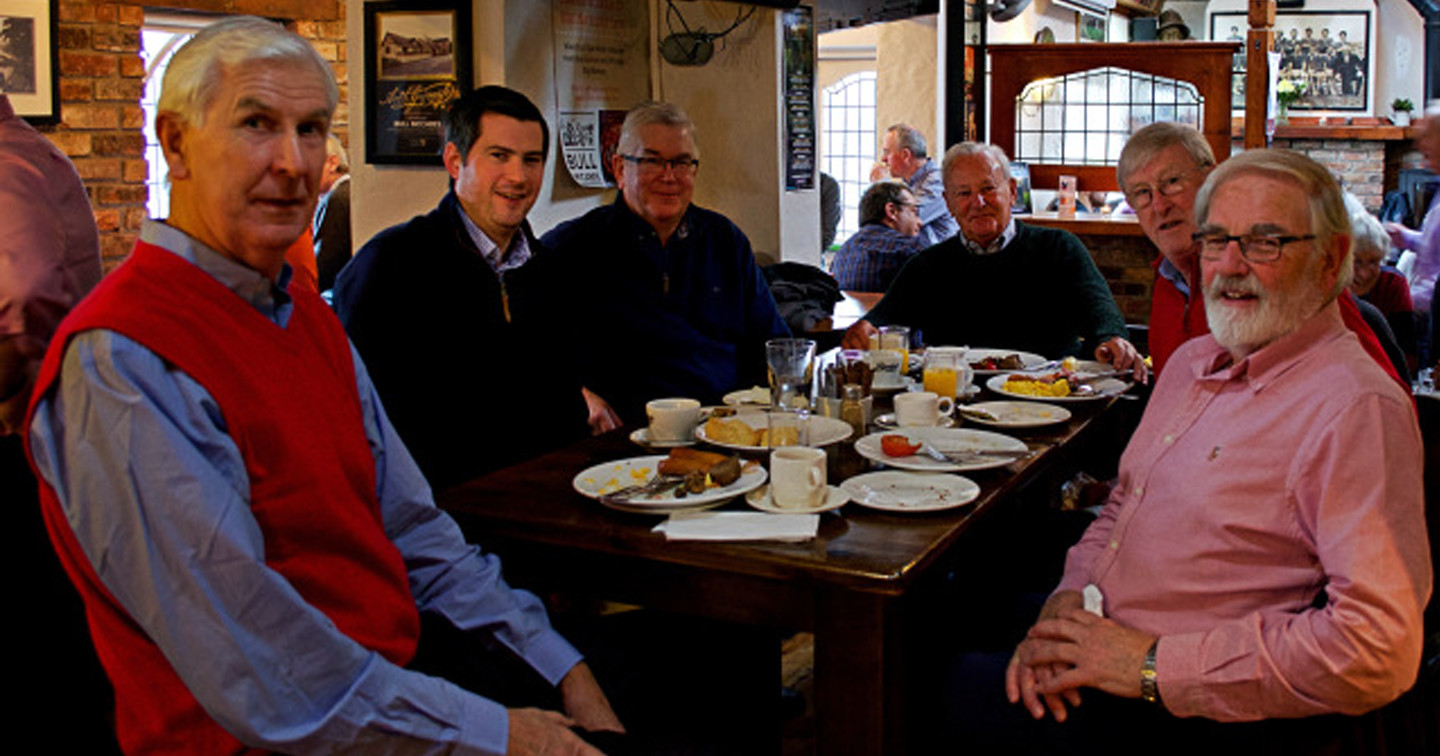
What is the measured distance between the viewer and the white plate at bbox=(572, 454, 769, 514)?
1.91 metres

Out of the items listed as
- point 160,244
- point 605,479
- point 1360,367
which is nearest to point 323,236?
point 605,479

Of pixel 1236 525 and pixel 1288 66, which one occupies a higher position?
pixel 1288 66

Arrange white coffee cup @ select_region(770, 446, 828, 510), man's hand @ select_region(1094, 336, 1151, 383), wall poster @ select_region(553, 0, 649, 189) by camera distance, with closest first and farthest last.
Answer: white coffee cup @ select_region(770, 446, 828, 510)
man's hand @ select_region(1094, 336, 1151, 383)
wall poster @ select_region(553, 0, 649, 189)

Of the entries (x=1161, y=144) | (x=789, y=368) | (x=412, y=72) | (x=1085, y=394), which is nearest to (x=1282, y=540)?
(x=789, y=368)

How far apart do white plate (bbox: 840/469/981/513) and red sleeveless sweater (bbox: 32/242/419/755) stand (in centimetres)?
76

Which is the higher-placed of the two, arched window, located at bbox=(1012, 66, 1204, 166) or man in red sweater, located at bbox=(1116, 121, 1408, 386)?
arched window, located at bbox=(1012, 66, 1204, 166)

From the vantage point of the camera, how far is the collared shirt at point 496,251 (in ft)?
9.10

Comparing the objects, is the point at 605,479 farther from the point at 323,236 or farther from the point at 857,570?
the point at 323,236

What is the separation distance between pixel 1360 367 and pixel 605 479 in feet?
3.67

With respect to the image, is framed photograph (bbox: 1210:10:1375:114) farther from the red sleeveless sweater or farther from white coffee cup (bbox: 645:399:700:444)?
the red sleeveless sweater

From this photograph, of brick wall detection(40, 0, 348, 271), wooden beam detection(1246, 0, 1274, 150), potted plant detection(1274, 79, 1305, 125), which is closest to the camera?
brick wall detection(40, 0, 348, 271)

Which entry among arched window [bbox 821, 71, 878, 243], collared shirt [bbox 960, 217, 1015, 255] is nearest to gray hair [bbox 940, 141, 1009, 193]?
collared shirt [bbox 960, 217, 1015, 255]

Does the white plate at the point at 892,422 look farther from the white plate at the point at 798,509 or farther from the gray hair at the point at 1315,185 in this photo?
the gray hair at the point at 1315,185

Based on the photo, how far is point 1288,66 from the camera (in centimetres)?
1566
